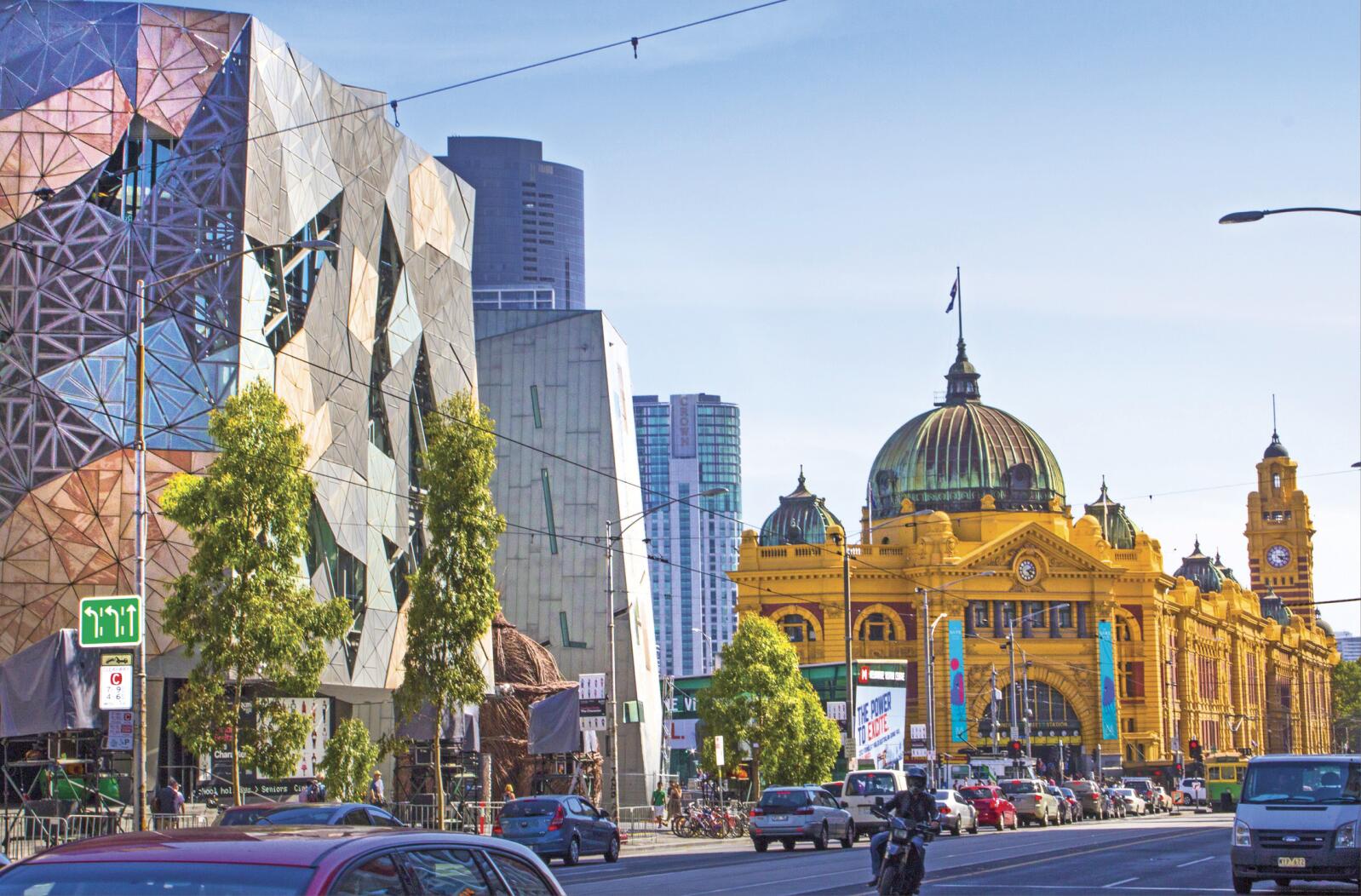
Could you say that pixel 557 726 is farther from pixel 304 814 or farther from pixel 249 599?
pixel 304 814

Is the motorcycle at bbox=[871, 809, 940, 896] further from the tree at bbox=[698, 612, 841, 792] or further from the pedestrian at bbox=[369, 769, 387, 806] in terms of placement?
the tree at bbox=[698, 612, 841, 792]

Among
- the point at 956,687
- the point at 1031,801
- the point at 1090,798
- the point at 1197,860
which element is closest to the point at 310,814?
the point at 1197,860

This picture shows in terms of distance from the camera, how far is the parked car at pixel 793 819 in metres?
Answer: 40.0

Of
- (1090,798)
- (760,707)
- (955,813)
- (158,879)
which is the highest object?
(158,879)

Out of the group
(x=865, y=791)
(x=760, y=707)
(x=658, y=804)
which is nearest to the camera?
(x=865, y=791)

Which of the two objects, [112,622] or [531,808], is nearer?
[112,622]

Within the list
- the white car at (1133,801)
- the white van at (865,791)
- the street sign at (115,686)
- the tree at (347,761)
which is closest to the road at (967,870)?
the white van at (865,791)

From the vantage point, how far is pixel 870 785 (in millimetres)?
45656

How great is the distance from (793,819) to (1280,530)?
16218cm

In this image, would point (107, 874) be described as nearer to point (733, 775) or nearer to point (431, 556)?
point (431, 556)

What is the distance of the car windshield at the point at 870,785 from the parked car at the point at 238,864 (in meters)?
39.4

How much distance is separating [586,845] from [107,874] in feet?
100

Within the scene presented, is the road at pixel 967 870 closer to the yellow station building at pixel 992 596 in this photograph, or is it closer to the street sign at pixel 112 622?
the street sign at pixel 112 622

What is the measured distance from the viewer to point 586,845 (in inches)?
1415
